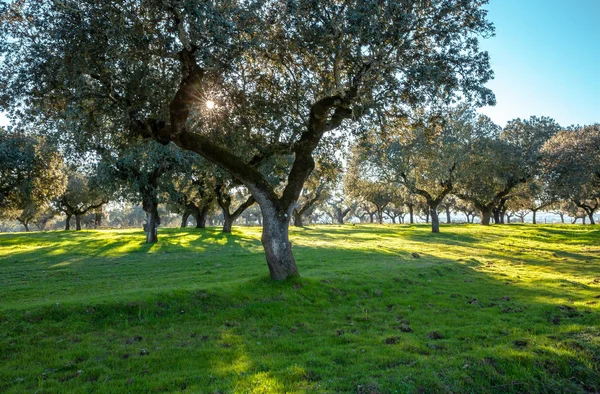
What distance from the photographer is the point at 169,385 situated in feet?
23.4

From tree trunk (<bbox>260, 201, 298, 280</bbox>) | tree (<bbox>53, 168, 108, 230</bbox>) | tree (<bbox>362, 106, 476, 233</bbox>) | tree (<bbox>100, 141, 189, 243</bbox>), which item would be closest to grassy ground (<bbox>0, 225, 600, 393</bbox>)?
tree trunk (<bbox>260, 201, 298, 280</bbox>)

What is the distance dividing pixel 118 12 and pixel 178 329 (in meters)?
9.88

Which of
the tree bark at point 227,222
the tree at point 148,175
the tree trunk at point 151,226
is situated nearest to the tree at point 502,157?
the tree bark at point 227,222

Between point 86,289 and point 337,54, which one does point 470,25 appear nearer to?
point 337,54

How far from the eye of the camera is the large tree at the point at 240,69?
39.5 ft

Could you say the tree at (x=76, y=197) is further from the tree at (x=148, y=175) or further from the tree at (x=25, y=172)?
the tree at (x=148, y=175)

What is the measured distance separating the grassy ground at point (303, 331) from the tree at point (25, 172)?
52.7 ft

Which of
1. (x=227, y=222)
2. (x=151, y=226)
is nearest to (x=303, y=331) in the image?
(x=151, y=226)

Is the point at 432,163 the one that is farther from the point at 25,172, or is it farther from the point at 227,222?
the point at 25,172

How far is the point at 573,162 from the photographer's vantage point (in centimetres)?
4622

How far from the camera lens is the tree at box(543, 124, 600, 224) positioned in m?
45.5

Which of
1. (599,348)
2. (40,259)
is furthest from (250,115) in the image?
(40,259)

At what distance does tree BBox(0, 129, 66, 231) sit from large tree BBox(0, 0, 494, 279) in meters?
20.1

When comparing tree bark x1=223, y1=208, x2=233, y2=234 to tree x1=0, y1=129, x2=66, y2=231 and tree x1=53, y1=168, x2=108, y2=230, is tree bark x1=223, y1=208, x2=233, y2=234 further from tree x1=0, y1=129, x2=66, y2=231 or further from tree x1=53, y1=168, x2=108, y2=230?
tree x1=53, y1=168, x2=108, y2=230
